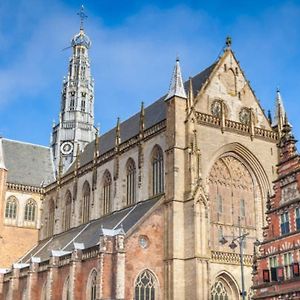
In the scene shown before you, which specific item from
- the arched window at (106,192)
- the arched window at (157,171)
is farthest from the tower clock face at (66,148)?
the arched window at (157,171)

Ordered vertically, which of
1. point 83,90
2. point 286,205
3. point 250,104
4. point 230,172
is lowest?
point 286,205

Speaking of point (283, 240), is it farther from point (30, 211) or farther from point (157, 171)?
point (30, 211)

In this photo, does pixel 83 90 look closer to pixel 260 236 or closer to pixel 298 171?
pixel 260 236

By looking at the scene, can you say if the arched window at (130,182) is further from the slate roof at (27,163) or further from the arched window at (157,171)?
the slate roof at (27,163)

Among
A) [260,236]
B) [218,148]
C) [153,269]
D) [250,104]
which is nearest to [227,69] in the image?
[250,104]

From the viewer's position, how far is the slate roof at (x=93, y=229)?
1714 inches

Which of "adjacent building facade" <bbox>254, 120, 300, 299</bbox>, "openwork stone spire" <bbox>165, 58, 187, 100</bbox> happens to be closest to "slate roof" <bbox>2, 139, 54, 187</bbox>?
"openwork stone spire" <bbox>165, 58, 187, 100</bbox>

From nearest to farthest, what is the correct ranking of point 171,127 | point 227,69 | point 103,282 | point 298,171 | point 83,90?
point 298,171
point 103,282
point 171,127
point 227,69
point 83,90

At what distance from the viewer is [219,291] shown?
136ft

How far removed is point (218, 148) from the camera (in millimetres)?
45125

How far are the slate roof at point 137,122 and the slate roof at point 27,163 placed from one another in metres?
6.75

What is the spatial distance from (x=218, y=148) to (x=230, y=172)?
2458mm

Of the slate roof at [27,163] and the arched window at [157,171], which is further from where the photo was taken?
the slate roof at [27,163]

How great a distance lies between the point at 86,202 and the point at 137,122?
375 inches
